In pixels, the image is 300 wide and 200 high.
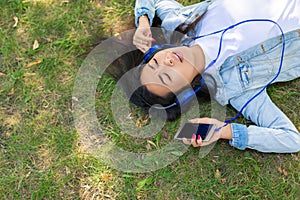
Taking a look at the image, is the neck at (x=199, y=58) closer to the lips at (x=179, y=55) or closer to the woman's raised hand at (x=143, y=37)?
the lips at (x=179, y=55)

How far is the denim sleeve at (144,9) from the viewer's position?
317 centimetres

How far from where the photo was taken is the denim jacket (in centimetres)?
280

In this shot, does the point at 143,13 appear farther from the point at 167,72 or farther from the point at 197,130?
the point at 197,130

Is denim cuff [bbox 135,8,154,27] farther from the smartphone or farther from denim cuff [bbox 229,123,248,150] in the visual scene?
denim cuff [bbox 229,123,248,150]

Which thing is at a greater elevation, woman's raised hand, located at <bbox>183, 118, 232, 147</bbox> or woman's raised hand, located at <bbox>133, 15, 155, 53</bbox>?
woman's raised hand, located at <bbox>133, 15, 155, 53</bbox>

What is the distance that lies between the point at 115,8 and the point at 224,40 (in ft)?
3.71

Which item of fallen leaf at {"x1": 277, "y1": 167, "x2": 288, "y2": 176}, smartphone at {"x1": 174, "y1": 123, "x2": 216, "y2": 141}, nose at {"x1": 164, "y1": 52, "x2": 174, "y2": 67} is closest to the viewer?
nose at {"x1": 164, "y1": 52, "x2": 174, "y2": 67}

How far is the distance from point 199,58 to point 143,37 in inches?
18.9

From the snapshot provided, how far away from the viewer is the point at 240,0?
9.96 feet

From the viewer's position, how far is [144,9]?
3.17 metres

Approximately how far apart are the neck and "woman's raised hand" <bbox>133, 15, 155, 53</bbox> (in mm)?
354

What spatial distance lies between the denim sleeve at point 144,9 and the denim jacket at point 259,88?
12.5 inches

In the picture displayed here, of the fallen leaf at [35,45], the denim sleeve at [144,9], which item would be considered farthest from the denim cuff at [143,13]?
the fallen leaf at [35,45]

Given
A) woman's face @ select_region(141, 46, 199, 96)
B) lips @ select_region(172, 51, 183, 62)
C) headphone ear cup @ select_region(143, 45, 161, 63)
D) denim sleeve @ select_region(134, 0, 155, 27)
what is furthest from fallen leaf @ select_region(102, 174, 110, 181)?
denim sleeve @ select_region(134, 0, 155, 27)
